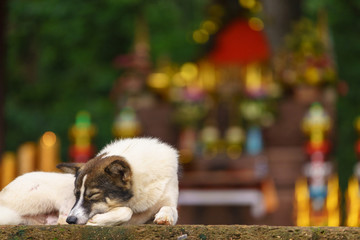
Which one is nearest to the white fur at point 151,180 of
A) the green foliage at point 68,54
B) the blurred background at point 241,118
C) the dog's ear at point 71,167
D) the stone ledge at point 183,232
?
the dog's ear at point 71,167

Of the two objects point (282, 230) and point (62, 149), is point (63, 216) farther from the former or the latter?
point (62, 149)

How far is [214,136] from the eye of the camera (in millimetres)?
18906

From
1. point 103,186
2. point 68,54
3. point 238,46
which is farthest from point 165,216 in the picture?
point 68,54

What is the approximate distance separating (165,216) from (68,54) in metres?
25.5

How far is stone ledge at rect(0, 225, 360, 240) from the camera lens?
5246 mm

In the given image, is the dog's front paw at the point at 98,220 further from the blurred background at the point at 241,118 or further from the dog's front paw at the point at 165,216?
the blurred background at the point at 241,118

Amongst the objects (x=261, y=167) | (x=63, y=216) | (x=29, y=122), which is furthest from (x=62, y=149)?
(x=63, y=216)

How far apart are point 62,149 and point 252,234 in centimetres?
2464

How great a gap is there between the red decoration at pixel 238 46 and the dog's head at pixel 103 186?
1470 cm

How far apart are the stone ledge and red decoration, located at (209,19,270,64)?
15260 mm

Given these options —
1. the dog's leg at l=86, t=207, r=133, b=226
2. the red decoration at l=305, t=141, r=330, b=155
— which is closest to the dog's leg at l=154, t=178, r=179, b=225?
the dog's leg at l=86, t=207, r=133, b=226

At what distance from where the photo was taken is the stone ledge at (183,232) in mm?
5246

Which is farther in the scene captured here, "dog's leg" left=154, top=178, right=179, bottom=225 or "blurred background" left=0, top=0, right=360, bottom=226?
"blurred background" left=0, top=0, right=360, bottom=226

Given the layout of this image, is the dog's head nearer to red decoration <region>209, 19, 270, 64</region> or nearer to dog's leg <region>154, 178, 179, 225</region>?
dog's leg <region>154, 178, 179, 225</region>
